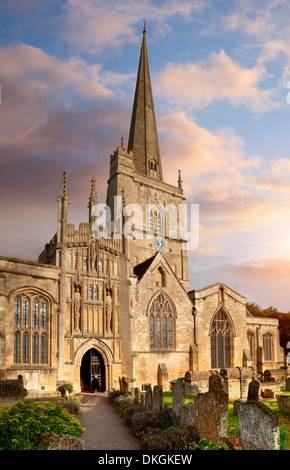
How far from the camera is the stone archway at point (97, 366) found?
29.5 metres

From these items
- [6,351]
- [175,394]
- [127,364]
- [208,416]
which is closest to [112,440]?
[175,394]

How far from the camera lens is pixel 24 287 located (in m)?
25.4

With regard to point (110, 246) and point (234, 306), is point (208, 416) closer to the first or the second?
point (110, 246)

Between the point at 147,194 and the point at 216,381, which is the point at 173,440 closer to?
the point at 216,381

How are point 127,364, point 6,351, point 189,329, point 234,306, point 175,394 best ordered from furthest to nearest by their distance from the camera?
point 234,306
point 189,329
point 127,364
point 6,351
point 175,394

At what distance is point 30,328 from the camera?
25594 millimetres

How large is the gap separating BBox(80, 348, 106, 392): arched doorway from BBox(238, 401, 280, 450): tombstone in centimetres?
2282

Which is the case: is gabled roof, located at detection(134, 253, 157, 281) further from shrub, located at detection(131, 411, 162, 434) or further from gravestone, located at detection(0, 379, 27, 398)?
shrub, located at detection(131, 411, 162, 434)

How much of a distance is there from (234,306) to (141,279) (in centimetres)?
1161

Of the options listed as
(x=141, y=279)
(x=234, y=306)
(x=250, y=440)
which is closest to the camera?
(x=250, y=440)

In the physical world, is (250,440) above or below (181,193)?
below

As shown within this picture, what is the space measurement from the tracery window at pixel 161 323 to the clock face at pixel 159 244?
10065 millimetres

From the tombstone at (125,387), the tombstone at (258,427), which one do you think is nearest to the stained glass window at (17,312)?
the tombstone at (125,387)
